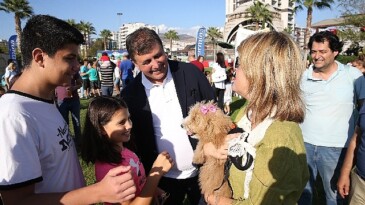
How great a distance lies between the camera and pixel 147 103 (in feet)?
8.57

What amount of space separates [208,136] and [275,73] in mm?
1036

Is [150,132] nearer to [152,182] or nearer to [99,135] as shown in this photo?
[99,135]

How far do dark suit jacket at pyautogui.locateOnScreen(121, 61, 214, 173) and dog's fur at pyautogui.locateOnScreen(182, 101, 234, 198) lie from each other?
0.49ft

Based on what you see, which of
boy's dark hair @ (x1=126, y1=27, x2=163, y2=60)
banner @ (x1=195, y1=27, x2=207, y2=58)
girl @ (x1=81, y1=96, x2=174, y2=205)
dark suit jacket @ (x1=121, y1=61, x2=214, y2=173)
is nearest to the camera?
girl @ (x1=81, y1=96, x2=174, y2=205)

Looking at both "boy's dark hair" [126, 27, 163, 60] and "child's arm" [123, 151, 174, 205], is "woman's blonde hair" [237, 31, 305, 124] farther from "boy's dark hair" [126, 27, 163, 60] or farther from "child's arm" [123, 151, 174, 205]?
"boy's dark hair" [126, 27, 163, 60]

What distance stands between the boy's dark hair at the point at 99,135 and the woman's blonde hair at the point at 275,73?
107 centimetres


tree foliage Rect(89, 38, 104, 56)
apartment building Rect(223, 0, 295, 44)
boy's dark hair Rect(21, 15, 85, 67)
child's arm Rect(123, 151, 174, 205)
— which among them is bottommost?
child's arm Rect(123, 151, 174, 205)

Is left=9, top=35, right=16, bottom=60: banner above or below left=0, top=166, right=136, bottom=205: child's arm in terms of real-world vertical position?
above

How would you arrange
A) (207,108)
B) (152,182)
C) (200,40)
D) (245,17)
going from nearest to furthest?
(152,182) → (207,108) → (200,40) → (245,17)

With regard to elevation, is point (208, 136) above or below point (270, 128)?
below

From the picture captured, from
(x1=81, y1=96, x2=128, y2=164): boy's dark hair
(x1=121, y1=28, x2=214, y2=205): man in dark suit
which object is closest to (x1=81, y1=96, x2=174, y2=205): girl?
(x1=81, y1=96, x2=128, y2=164): boy's dark hair

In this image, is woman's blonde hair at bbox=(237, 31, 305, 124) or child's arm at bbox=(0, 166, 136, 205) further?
woman's blonde hair at bbox=(237, 31, 305, 124)

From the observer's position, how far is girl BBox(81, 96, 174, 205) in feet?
6.37

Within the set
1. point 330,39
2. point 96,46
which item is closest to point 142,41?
point 330,39
